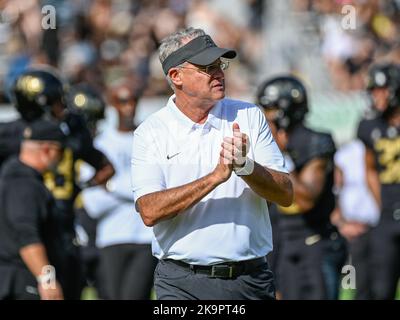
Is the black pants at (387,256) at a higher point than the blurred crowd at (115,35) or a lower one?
lower

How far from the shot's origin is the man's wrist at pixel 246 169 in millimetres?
6270

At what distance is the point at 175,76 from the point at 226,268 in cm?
106

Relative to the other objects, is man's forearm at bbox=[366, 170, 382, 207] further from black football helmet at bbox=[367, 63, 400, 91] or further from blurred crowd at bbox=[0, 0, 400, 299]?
blurred crowd at bbox=[0, 0, 400, 299]

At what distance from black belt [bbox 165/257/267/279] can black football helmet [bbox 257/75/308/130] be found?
345 centimetres

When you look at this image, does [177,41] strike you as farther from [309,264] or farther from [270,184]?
[309,264]

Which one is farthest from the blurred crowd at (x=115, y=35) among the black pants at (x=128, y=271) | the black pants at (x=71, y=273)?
the black pants at (x=71, y=273)

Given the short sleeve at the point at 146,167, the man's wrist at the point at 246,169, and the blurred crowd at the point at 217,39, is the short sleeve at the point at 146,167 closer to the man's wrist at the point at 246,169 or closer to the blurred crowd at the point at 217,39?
the man's wrist at the point at 246,169

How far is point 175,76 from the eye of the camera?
22.2 ft

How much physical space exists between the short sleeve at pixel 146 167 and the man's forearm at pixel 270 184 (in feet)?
1.71

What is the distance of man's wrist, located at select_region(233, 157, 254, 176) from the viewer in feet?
20.6

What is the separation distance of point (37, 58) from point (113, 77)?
1246 mm

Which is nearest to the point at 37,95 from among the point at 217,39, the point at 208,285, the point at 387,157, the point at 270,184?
the point at 387,157

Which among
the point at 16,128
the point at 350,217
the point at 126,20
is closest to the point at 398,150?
the point at 350,217
